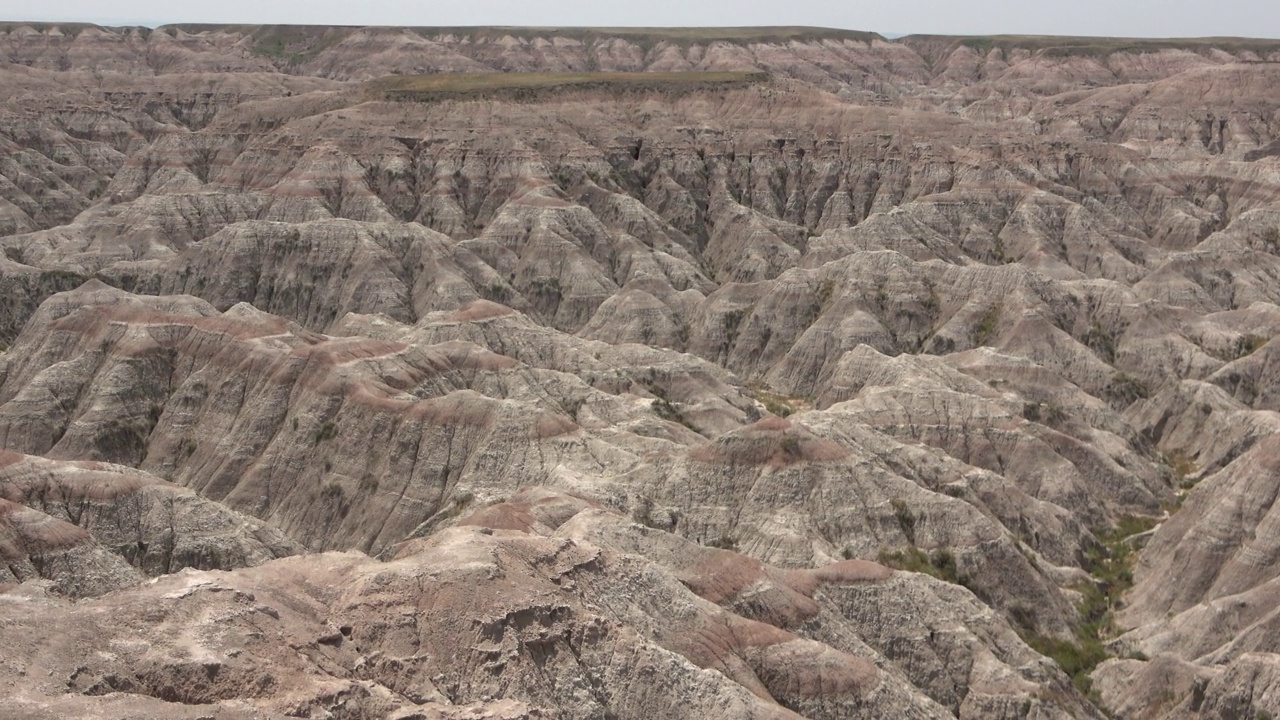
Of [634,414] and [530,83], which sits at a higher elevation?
[530,83]

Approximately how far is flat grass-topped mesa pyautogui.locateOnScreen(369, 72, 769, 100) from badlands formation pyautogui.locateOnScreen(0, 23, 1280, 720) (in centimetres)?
109

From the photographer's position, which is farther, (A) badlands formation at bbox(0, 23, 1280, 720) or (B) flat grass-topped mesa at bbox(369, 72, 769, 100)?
(B) flat grass-topped mesa at bbox(369, 72, 769, 100)

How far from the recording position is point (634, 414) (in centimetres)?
8188

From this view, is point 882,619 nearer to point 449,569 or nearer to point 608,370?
point 449,569

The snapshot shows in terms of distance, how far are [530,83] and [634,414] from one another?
103 m

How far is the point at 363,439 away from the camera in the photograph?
74.4m

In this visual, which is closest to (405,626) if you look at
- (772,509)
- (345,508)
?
(772,509)

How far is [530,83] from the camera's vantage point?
174500 millimetres

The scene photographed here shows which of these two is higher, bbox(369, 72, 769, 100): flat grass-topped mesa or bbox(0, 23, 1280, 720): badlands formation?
bbox(369, 72, 769, 100): flat grass-topped mesa

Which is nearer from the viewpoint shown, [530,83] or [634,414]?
[634,414]

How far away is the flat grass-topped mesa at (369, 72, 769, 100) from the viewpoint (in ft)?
556

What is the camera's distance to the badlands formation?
39.9 m

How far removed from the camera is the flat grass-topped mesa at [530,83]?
169375 millimetres

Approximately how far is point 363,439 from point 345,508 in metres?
4.41
